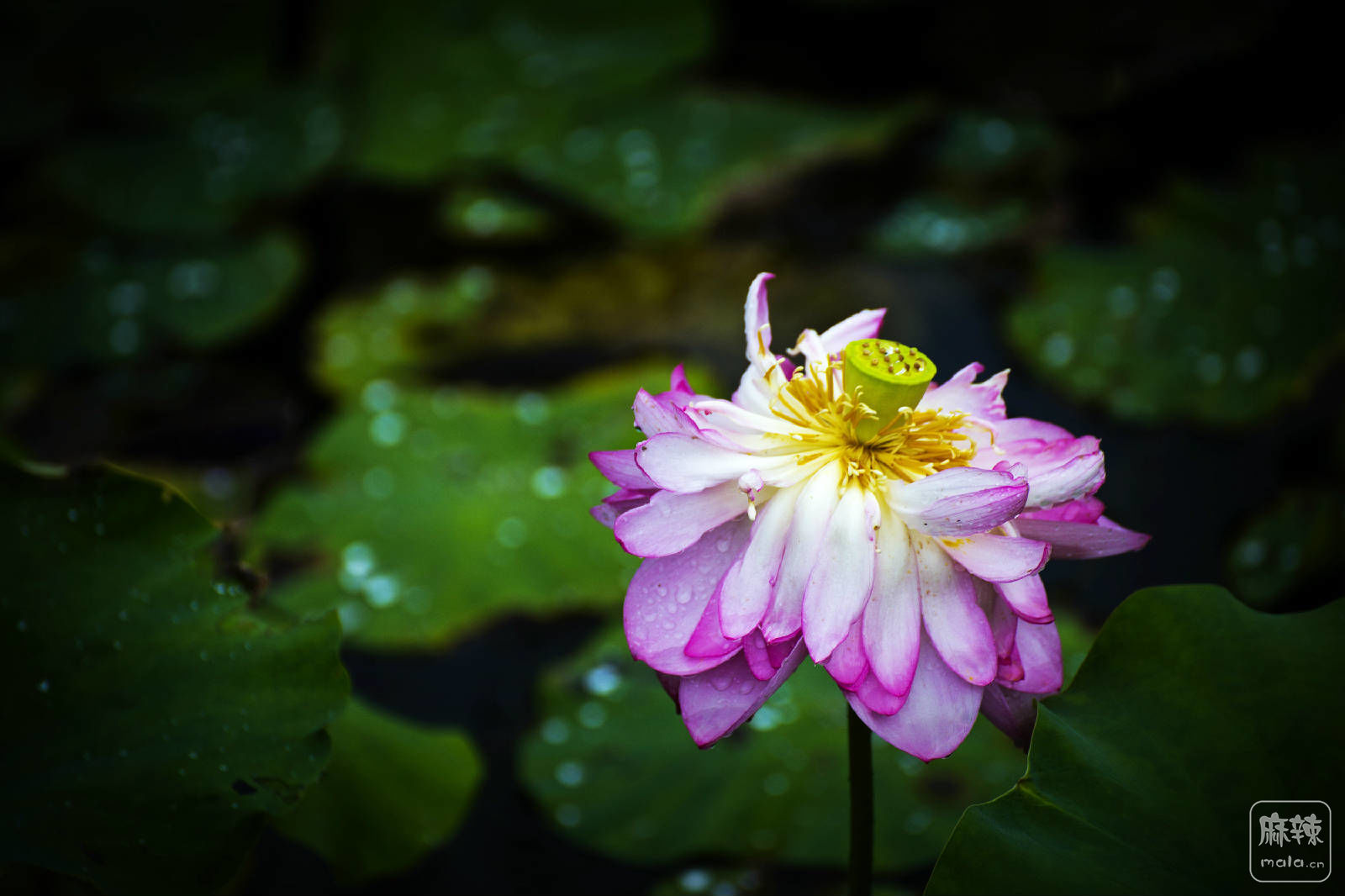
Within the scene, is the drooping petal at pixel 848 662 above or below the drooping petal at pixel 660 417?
below

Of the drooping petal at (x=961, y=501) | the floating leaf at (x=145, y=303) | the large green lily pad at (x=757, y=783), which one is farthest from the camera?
the floating leaf at (x=145, y=303)

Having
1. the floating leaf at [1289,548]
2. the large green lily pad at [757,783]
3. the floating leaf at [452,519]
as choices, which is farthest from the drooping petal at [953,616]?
the floating leaf at [1289,548]

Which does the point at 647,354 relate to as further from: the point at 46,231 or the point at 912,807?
the point at 46,231

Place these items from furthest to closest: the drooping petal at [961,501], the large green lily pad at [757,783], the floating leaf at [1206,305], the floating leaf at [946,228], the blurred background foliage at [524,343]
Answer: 1. the floating leaf at [946,228]
2. the floating leaf at [1206,305]
3. the large green lily pad at [757,783]
4. the blurred background foliage at [524,343]
5. the drooping petal at [961,501]

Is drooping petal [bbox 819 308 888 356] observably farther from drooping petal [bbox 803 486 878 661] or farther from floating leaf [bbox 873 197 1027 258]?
floating leaf [bbox 873 197 1027 258]

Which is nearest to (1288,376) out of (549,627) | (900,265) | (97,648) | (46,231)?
(900,265)

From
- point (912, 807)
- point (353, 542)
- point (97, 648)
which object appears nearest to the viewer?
point (97, 648)

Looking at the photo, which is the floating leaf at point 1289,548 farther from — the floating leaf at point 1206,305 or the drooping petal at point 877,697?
the drooping petal at point 877,697
